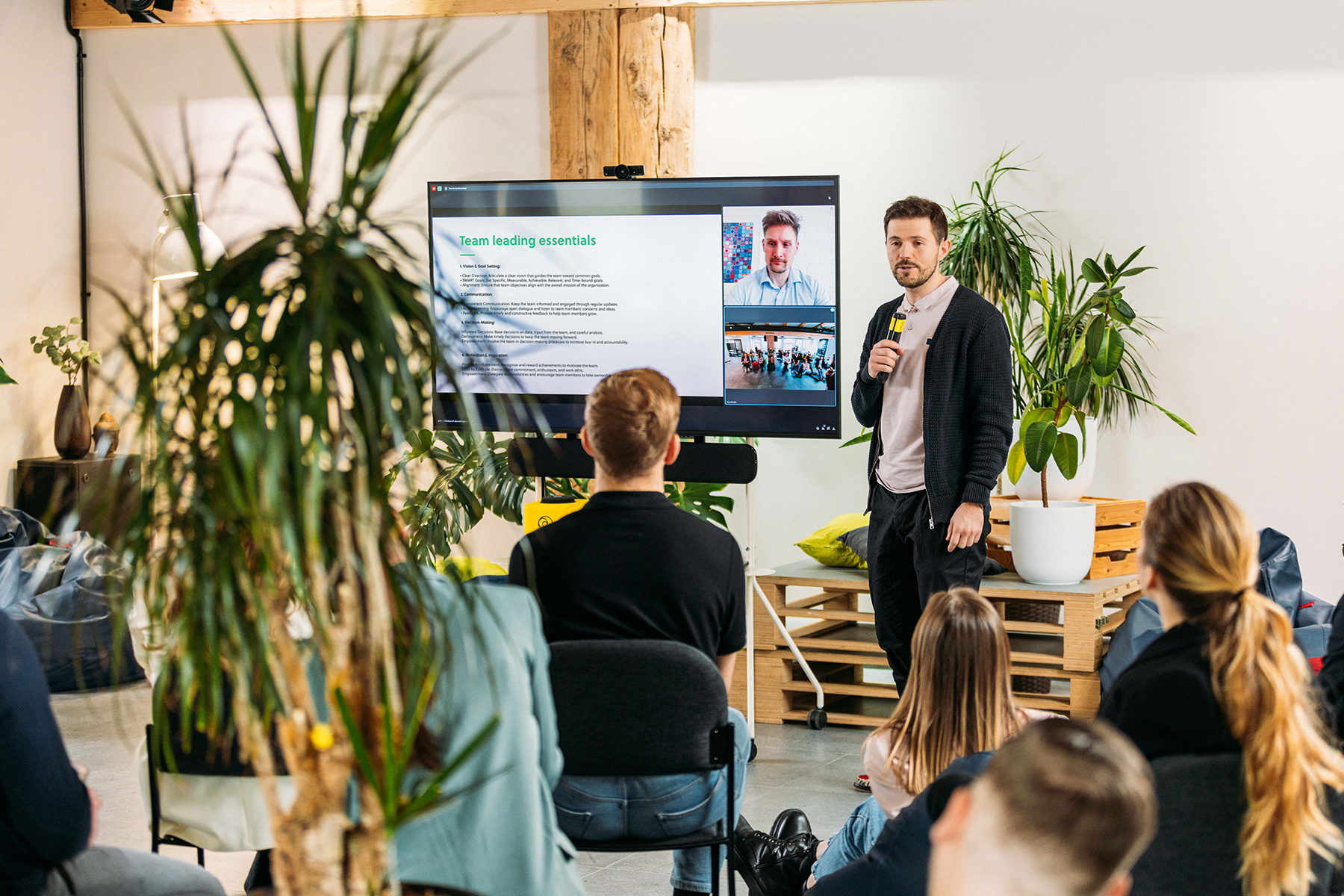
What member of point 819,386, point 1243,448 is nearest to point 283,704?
point 819,386

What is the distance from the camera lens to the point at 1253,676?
153 cm

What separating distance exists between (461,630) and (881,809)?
1018mm

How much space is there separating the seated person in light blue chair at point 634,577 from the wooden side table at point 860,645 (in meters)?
1.98

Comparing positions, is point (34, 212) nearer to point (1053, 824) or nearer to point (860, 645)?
point (860, 645)

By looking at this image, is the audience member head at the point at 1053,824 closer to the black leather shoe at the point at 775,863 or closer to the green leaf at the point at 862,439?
the black leather shoe at the point at 775,863

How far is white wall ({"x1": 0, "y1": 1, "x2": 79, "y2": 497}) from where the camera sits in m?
6.09

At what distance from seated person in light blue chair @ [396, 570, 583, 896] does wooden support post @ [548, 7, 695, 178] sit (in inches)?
159

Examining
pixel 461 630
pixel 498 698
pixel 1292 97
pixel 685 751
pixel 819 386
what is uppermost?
pixel 1292 97

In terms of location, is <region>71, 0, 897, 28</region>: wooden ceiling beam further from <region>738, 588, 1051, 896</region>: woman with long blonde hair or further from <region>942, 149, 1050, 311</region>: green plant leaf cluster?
<region>738, 588, 1051, 896</region>: woman with long blonde hair

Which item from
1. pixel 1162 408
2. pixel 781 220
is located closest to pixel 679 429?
pixel 781 220

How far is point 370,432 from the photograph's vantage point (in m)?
1.10

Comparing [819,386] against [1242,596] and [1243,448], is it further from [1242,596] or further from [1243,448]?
[1243,448]

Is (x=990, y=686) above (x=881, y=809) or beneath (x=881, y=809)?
above

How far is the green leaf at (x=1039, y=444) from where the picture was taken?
3.94m
